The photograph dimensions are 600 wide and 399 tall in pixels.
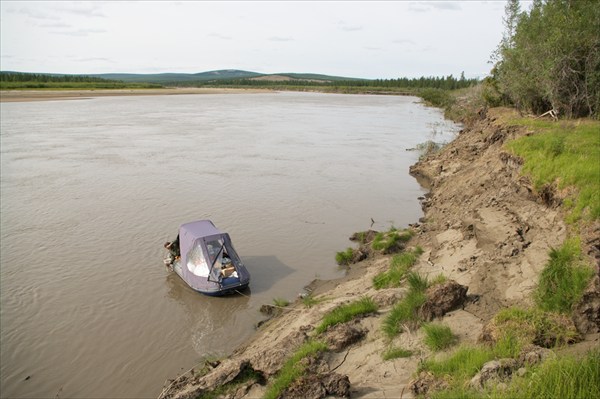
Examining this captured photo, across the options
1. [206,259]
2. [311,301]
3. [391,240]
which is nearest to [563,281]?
[311,301]

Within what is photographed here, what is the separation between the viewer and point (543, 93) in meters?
21.4

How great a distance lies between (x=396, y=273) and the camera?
1123 centimetres

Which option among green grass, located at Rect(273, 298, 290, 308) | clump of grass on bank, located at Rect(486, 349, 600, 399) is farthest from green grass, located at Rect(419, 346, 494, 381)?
green grass, located at Rect(273, 298, 290, 308)

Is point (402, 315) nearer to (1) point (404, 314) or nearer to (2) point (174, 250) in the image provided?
(1) point (404, 314)

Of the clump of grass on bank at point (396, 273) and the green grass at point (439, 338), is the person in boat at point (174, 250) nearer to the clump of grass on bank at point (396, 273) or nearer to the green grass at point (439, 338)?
the clump of grass on bank at point (396, 273)

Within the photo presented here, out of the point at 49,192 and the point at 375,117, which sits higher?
the point at 375,117

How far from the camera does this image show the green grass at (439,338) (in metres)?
6.95

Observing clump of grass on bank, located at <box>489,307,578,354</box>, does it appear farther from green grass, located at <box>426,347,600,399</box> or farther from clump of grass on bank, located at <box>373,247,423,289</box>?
clump of grass on bank, located at <box>373,247,423,289</box>

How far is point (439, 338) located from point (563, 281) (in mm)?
2336

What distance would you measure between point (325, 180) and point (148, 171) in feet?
37.4

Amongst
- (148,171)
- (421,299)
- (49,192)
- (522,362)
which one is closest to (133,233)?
(49,192)

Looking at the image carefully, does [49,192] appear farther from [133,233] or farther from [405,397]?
[405,397]

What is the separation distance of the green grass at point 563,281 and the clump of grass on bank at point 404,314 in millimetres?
2037

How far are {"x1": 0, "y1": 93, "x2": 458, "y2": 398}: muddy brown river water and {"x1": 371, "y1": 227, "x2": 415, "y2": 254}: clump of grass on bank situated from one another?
5.37 feet
